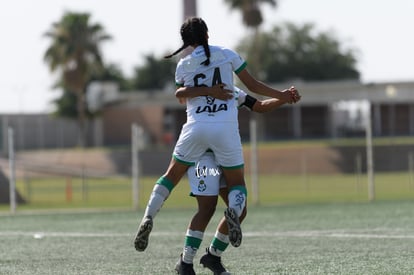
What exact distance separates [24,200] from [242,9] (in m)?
35.6

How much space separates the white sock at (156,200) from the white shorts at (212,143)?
0.98 ft

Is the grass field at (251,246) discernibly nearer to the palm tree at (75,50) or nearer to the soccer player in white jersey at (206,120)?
the soccer player in white jersey at (206,120)

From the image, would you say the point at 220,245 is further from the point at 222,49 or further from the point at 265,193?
the point at 265,193

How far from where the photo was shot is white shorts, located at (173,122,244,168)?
785cm

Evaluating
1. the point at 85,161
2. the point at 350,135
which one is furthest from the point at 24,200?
the point at 350,135

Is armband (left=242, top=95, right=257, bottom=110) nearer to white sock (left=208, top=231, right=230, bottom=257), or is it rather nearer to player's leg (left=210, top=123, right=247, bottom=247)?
player's leg (left=210, top=123, right=247, bottom=247)

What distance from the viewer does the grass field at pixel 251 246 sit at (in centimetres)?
901

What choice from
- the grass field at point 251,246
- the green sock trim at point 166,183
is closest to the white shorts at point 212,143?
the green sock trim at point 166,183

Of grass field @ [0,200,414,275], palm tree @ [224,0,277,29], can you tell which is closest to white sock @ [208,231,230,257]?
grass field @ [0,200,414,275]

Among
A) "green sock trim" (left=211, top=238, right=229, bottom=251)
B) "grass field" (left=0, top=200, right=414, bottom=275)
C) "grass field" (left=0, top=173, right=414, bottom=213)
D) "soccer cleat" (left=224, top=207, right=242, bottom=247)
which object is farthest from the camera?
"grass field" (left=0, top=173, right=414, bottom=213)

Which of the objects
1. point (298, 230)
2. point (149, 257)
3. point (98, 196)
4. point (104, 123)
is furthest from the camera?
point (104, 123)

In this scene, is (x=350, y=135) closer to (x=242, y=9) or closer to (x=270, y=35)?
(x=242, y=9)

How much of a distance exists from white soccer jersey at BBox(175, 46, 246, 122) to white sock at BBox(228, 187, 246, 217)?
56 cm

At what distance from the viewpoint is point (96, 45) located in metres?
66.6
